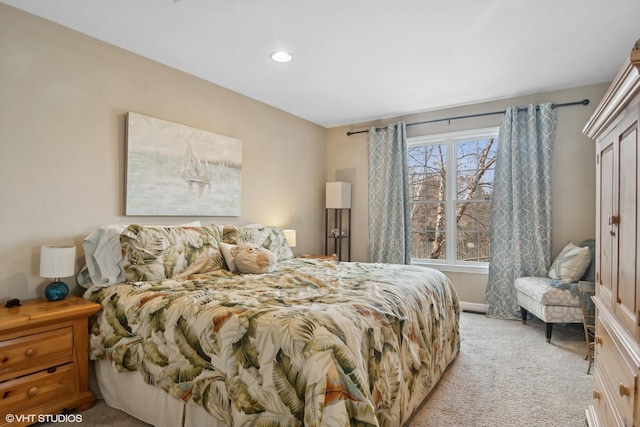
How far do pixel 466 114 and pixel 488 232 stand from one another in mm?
1476

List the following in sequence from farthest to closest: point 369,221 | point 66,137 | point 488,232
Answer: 1. point 369,221
2. point 488,232
3. point 66,137

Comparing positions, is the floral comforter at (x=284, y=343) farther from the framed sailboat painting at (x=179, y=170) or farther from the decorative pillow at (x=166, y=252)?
the framed sailboat painting at (x=179, y=170)

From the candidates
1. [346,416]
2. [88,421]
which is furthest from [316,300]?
[88,421]

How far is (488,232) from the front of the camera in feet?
14.1

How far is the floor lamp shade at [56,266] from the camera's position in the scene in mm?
2172

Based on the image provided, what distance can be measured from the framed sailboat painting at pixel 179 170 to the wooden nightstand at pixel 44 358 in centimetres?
99

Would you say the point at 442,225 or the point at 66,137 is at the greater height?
the point at 66,137

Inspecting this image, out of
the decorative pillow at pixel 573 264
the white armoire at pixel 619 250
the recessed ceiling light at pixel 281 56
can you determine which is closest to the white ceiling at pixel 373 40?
the recessed ceiling light at pixel 281 56

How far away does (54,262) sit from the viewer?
218 cm

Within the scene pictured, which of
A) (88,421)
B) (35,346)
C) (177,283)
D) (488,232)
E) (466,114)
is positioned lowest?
(88,421)

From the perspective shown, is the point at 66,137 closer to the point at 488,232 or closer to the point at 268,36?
the point at 268,36

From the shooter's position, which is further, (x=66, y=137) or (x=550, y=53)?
(x=550, y=53)

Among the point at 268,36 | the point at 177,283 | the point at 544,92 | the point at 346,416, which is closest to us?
the point at 346,416

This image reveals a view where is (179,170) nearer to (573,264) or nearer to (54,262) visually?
(54,262)
